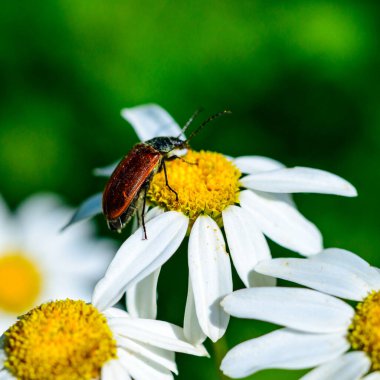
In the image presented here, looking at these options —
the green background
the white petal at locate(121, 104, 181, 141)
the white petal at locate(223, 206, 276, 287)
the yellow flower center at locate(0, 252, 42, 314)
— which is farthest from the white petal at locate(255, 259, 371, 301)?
the yellow flower center at locate(0, 252, 42, 314)

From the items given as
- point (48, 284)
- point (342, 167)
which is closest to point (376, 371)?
point (342, 167)

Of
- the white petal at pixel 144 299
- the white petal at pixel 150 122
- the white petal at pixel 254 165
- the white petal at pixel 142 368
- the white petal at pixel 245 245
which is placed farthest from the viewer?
the white petal at pixel 150 122

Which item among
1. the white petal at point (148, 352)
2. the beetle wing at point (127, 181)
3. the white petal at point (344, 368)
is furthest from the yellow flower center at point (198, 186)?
the white petal at point (344, 368)

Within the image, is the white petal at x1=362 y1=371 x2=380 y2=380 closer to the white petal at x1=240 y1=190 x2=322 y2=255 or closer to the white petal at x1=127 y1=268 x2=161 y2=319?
the white petal at x1=240 y1=190 x2=322 y2=255

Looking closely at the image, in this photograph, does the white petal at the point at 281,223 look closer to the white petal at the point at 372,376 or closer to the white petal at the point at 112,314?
the white petal at the point at 112,314

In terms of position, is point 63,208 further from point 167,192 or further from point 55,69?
point 167,192

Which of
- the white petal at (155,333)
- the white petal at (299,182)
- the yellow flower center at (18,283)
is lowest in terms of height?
the yellow flower center at (18,283)

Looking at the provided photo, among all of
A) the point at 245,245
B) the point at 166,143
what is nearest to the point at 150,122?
the point at 166,143
